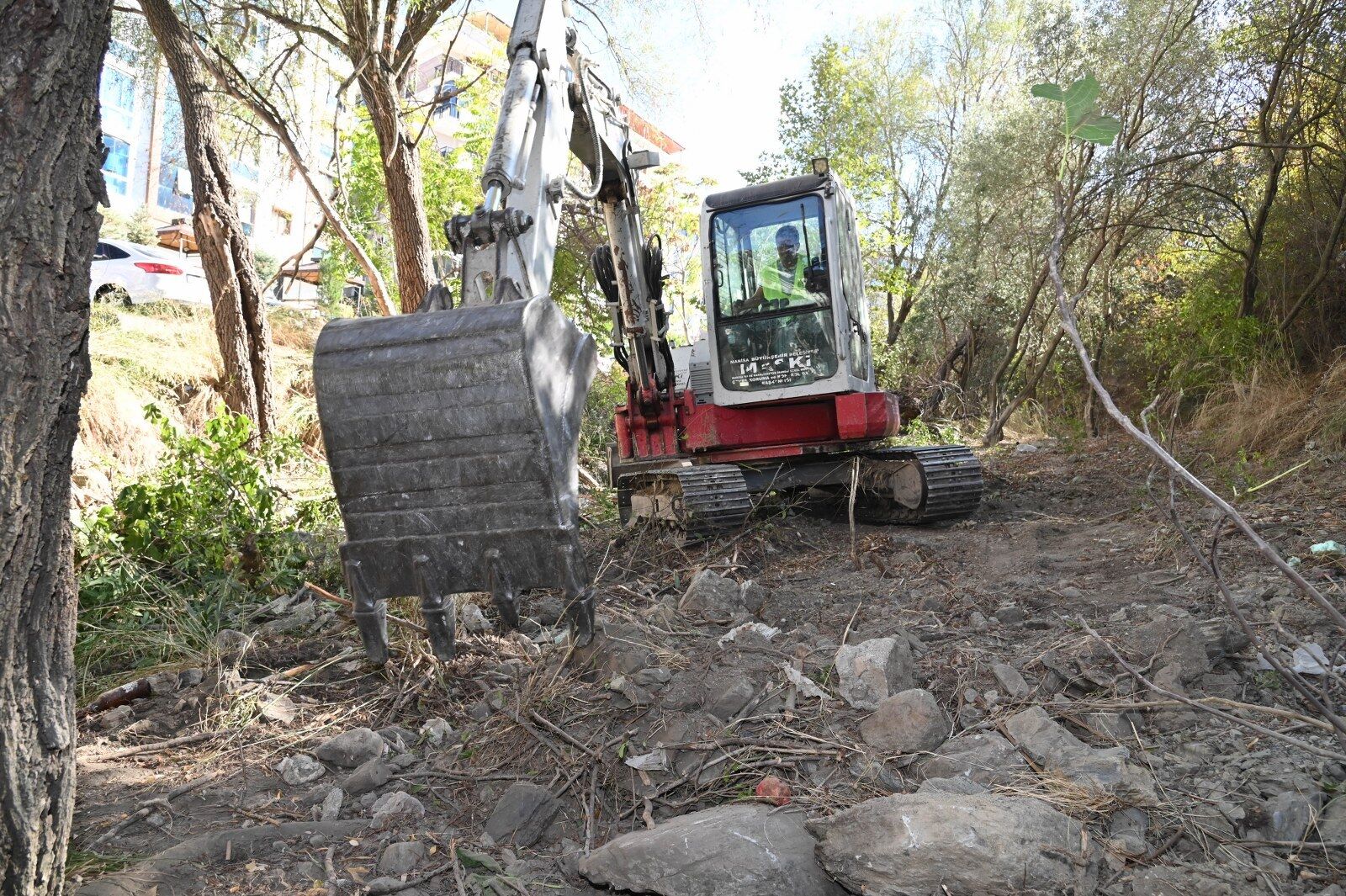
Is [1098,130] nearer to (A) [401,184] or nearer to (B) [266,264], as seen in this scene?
(A) [401,184]

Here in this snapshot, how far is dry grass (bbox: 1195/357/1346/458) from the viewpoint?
25.0ft

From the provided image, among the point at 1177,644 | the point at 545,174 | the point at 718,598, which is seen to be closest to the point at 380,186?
the point at 545,174

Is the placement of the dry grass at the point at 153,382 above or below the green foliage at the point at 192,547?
above

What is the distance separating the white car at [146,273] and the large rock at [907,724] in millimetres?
13415

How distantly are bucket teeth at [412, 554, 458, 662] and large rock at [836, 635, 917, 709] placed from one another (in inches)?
56.1

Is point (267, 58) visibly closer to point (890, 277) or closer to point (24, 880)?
point (24, 880)

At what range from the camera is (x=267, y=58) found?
10.1 metres

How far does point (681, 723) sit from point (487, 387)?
141 cm

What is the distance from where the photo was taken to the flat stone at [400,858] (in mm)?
2842

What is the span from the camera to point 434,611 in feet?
9.61

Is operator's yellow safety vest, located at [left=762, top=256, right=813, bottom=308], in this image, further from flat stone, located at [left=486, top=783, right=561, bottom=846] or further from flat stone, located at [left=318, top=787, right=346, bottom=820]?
flat stone, located at [left=318, top=787, right=346, bottom=820]

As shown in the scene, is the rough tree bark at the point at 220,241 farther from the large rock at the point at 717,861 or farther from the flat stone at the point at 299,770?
the large rock at the point at 717,861

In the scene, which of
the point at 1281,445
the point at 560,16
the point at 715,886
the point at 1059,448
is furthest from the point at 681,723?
the point at 1059,448

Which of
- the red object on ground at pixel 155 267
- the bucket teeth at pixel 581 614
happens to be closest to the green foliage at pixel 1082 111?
the bucket teeth at pixel 581 614
